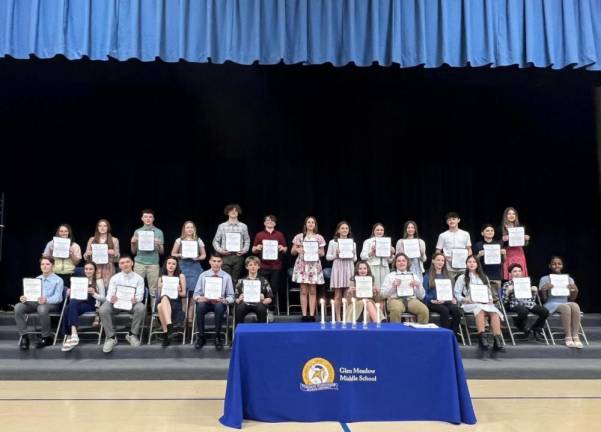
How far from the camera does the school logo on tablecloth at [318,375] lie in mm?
4043

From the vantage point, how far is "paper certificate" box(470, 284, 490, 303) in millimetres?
6305

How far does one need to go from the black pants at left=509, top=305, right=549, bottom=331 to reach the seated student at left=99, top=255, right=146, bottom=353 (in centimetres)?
463

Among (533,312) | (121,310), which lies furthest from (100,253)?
(533,312)

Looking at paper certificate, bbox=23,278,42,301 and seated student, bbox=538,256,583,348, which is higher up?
Answer: paper certificate, bbox=23,278,42,301

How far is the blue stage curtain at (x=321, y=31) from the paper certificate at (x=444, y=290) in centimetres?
274

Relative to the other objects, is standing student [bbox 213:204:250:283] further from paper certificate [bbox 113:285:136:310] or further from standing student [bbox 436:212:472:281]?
standing student [bbox 436:212:472:281]

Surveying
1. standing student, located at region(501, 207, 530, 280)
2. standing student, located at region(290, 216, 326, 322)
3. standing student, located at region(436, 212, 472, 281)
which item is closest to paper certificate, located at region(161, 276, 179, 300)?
standing student, located at region(290, 216, 326, 322)

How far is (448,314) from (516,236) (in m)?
1.52

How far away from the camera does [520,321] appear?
22.1 feet

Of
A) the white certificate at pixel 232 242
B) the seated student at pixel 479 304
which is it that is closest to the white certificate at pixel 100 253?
the white certificate at pixel 232 242

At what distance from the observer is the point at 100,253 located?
6668mm

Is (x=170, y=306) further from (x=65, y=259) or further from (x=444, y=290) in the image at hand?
(x=444, y=290)

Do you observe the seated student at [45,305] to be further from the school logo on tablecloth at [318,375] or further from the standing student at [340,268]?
the school logo on tablecloth at [318,375]

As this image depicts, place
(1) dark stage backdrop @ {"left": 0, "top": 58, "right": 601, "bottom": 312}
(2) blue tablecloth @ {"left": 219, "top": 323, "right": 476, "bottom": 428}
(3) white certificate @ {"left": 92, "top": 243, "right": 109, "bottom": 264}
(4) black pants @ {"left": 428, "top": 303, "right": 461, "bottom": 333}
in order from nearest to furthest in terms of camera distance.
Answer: (2) blue tablecloth @ {"left": 219, "top": 323, "right": 476, "bottom": 428}, (4) black pants @ {"left": 428, "top": 303, "right": 461, "bottom": 333}, (3) white certificate @ {"left": 92, "top": 243, "right": 109, "bottom": 264}, (1) dark stage backdrop @ {"left": 0, "top": 58, "right": 601, "bottom": 312}
